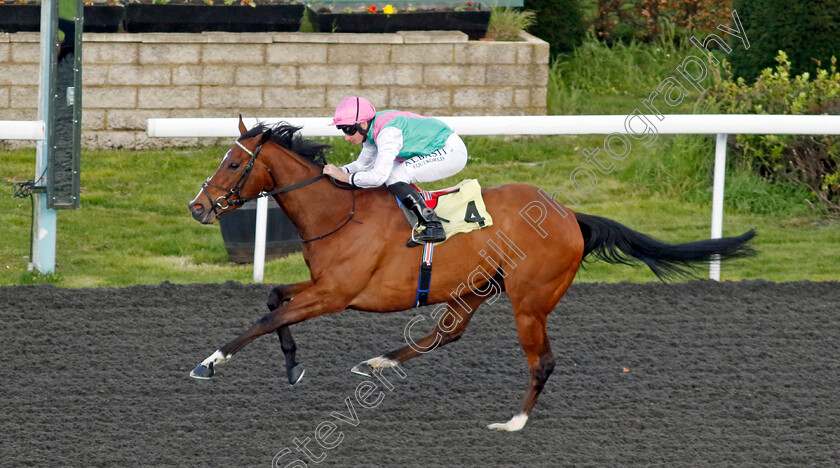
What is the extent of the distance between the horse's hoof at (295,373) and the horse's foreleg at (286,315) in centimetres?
24

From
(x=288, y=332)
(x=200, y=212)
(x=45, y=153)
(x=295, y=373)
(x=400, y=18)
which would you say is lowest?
(x=295, y=373)

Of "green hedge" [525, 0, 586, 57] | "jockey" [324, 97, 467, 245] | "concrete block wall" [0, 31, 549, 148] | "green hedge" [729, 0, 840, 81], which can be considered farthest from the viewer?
"green hedge" [525, 0, 586, 57]

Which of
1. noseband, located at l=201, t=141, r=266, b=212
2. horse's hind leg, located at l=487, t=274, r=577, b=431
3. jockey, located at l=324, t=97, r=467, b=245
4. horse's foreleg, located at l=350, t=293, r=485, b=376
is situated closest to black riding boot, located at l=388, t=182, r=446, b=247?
jockey, located at l=324, t=97, r=467, b=245

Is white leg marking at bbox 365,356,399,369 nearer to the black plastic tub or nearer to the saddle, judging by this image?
the saddle

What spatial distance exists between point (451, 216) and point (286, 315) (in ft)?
2.53

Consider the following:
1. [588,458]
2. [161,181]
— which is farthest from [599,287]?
[161,181]

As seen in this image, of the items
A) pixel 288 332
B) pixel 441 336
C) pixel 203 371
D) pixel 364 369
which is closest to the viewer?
pixel 203 371

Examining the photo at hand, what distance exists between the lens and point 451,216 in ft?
14.4

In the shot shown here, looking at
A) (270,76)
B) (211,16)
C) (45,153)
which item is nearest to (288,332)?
(45,153)

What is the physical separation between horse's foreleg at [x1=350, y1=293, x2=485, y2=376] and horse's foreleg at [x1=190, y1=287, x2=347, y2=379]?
0.46 metres

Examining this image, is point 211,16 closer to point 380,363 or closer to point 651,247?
point 380,363

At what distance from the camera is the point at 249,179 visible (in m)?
4.27

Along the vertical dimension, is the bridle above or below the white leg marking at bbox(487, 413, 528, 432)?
above

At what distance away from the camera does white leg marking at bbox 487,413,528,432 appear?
419cm
